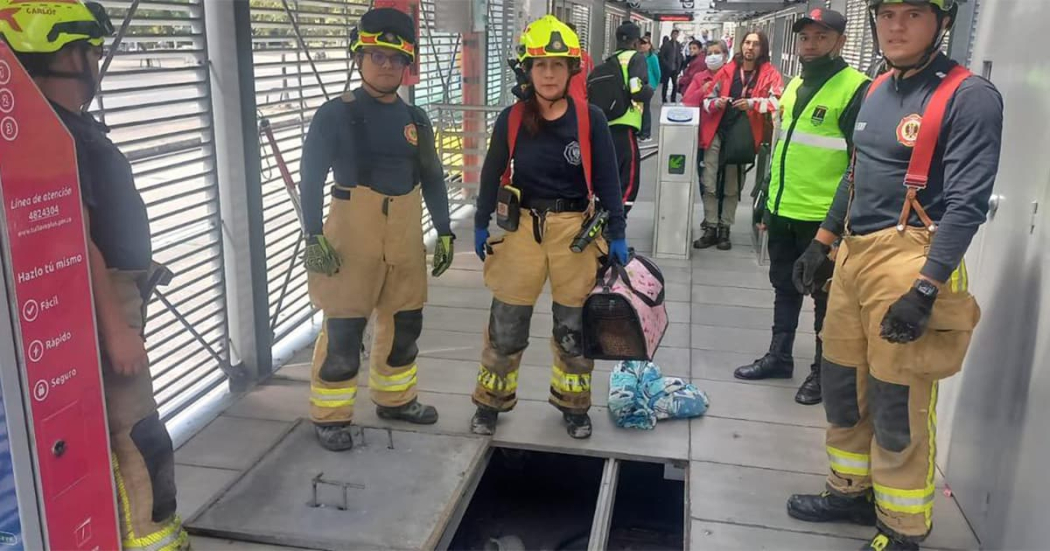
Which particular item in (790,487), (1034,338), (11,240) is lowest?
(790,487)

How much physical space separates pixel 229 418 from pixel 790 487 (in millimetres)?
2542

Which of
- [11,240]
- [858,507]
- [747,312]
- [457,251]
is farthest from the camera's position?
[457,251]

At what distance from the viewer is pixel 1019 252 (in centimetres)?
283

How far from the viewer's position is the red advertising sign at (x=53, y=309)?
1.50 meters

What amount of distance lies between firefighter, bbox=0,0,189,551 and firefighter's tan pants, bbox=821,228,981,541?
7.33ft

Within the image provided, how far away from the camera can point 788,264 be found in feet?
13.7

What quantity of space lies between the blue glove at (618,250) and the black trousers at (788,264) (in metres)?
0.98

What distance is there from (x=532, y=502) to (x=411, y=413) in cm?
82

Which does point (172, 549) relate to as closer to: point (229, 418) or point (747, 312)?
point (229, 418)

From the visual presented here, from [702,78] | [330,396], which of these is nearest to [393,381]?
[330,396]

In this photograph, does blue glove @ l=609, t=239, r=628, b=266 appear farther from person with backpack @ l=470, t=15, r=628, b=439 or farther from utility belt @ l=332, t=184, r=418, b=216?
utility belt @ l=332, t=184, r=418, b=216

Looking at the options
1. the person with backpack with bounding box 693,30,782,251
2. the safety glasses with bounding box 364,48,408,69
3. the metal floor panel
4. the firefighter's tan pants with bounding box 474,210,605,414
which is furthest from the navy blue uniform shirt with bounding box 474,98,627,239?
the person with backpack with bounding box 693,30,782,251

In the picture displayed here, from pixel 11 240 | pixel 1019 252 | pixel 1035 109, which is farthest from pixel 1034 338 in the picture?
pixel 11 240

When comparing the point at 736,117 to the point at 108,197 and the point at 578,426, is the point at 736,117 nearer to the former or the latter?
the point at 578,426
